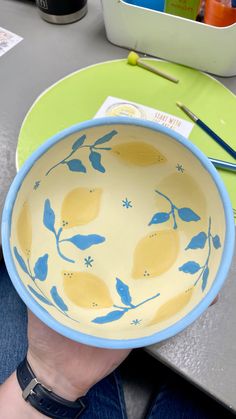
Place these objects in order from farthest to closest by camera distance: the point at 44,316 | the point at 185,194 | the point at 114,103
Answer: the point at 114,103 → the point at 185,194 → the point at 44,316

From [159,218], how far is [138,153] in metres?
0.09

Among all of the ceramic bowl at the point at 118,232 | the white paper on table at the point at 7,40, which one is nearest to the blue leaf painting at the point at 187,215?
the ceramic bowl at the point at 118,232

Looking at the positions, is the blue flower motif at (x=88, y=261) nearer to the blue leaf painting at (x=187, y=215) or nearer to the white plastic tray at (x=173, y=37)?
the blue leaf painting at (x=187, y=215)

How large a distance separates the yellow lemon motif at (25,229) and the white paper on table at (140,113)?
0.20 m

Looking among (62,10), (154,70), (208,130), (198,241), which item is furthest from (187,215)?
(62,10)

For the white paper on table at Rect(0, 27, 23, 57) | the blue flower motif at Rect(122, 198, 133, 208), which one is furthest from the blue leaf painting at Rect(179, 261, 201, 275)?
the white paper on table at Rect(0, 27, 23, 57)

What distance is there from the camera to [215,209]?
0.36 meters

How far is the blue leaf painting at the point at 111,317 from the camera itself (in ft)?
1.23

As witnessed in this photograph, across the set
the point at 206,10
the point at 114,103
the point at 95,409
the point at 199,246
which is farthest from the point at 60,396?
the point at 206,10

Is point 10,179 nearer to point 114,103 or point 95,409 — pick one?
point 114,103

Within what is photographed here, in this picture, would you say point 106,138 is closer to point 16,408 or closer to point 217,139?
point 217,139

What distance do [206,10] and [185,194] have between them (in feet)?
0.94

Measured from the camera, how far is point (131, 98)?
522 mm

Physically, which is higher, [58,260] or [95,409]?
[58,260]
